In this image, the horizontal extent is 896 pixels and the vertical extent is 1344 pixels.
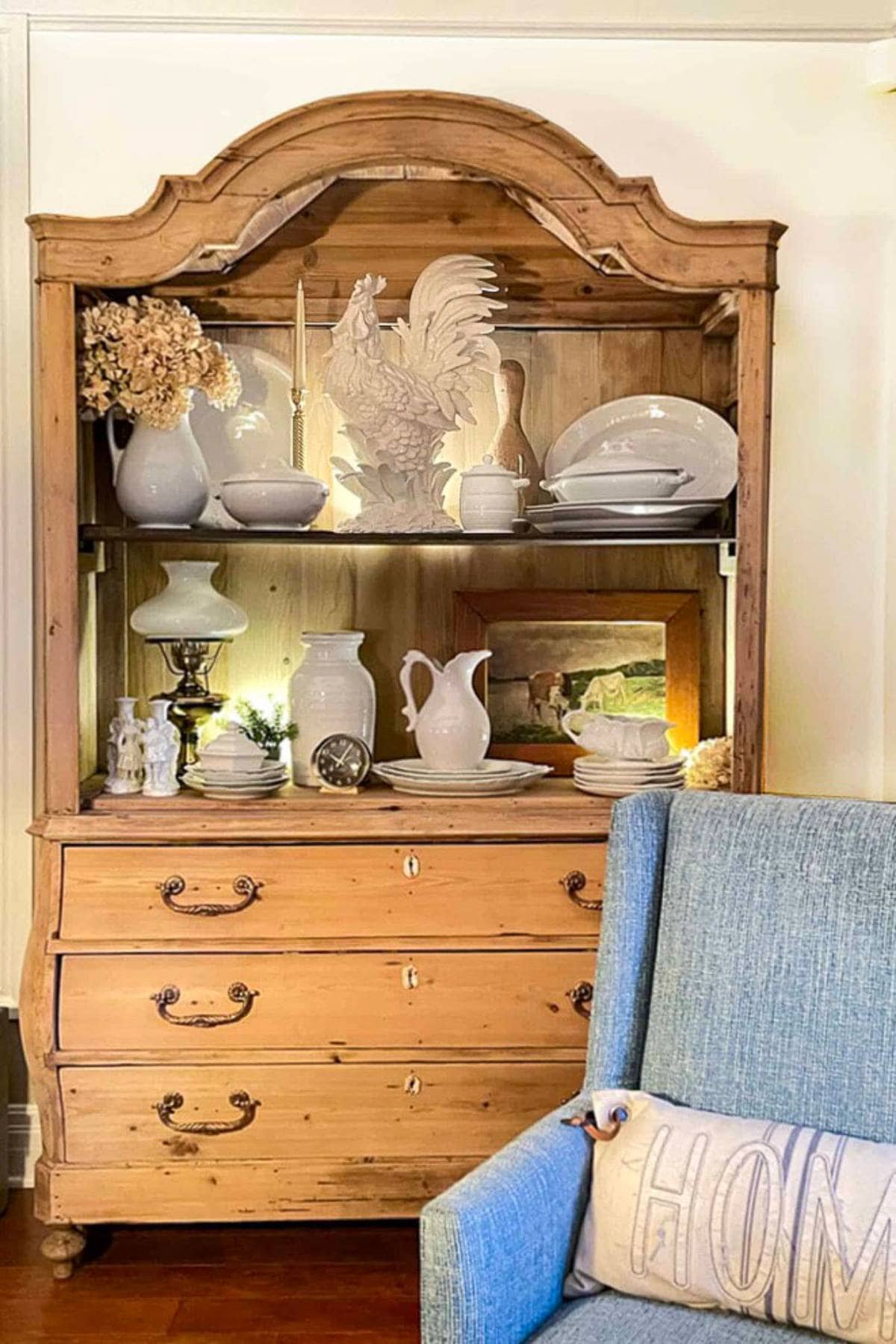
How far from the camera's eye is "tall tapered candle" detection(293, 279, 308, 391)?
2.79m

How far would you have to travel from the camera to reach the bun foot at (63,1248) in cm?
257

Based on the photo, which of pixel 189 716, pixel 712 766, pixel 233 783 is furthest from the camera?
pixel 189 716

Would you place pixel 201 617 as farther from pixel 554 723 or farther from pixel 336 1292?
pixel 336 1292

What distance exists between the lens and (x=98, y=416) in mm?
2639

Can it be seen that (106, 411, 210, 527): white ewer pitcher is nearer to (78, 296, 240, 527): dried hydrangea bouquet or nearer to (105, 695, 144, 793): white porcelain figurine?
(78, 296, 240, 527): dried hydrangea bouquet

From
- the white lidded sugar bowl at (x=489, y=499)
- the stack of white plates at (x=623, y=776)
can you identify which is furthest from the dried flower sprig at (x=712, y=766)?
the white lidded sugar bowl at (x=489, y=499)

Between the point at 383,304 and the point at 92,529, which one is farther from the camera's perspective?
the point at 383,304

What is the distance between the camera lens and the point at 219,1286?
8.36 feet

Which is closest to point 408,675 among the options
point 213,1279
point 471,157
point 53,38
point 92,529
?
point 92,529

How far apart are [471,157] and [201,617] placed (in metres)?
0.97

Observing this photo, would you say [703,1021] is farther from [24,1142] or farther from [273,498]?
[24,1142]

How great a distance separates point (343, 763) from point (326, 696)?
153 millimetres

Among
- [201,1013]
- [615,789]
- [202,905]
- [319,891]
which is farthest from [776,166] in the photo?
[201,1013]

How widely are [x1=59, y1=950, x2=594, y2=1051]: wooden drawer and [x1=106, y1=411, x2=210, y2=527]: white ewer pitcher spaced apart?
79cm
